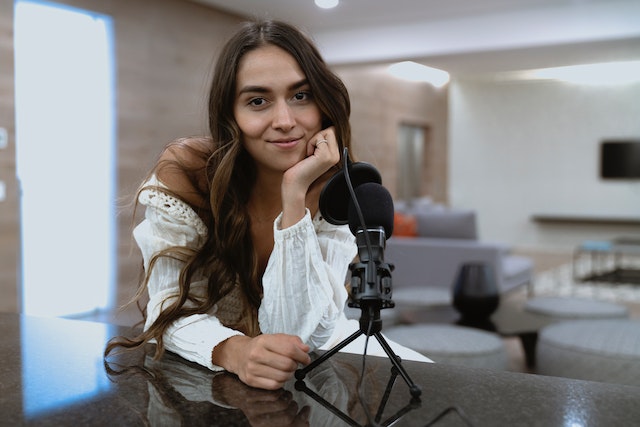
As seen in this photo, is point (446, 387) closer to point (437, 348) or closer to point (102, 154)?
point (437, 348)

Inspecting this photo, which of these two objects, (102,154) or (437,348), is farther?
(102,154)

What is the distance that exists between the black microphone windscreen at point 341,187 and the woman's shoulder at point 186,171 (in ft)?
1.20

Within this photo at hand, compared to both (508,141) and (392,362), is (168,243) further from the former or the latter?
(508,141)

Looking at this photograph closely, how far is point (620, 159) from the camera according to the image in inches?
411

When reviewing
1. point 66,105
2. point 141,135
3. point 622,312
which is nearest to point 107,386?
point 622,312

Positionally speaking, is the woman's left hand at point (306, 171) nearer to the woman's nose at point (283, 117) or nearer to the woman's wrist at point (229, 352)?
the woman's nose at point (283, 117)

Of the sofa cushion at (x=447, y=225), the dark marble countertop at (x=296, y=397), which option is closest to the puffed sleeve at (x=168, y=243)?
the dark marble countertop at (x=296, y=397)

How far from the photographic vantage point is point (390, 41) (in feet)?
23.6

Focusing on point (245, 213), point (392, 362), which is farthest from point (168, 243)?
point (392, 362)

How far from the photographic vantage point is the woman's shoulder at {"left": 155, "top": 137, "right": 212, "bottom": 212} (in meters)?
1.25

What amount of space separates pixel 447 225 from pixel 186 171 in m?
4.74

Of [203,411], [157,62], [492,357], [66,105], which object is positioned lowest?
[492,357]

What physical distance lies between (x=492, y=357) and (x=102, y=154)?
3.87m

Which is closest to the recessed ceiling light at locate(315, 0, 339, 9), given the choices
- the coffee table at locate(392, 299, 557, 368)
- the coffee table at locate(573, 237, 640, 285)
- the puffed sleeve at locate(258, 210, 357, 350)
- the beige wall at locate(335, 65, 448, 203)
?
the beige wall at locate(335, 65, 448, 203)
